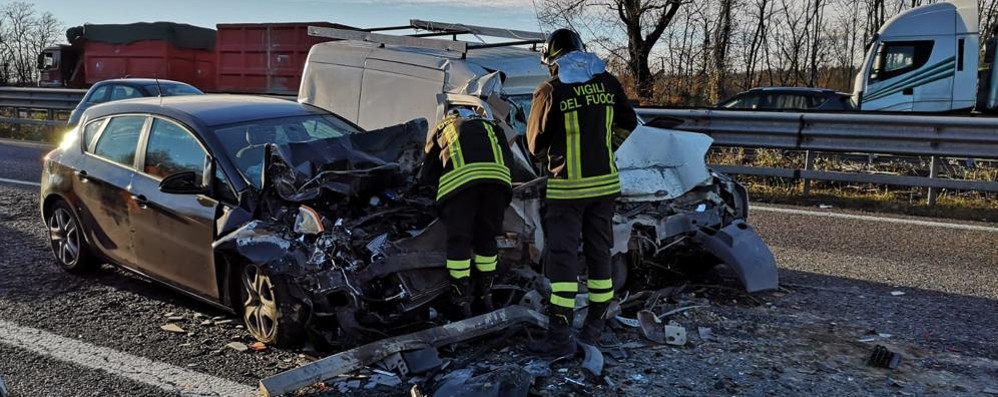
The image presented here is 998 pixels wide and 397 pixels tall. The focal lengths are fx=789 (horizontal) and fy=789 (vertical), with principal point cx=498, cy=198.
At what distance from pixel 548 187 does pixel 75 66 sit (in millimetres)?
25674

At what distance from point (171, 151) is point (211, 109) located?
380 millimetres

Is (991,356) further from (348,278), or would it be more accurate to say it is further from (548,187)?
(348,278)

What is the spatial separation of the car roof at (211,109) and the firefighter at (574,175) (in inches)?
80.3

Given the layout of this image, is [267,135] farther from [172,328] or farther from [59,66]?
[59,66]

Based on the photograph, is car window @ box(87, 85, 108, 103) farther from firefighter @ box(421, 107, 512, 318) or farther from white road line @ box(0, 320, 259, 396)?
firefighter @ box(421, 107, 512, 318)

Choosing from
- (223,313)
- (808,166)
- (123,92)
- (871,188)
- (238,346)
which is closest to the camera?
(238,346)

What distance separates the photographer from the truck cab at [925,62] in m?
16.2

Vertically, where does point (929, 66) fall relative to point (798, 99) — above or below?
above

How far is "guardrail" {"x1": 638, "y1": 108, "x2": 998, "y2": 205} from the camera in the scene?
8.25 metres

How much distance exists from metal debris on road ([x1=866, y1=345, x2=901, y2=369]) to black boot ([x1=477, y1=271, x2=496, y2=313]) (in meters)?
2.02

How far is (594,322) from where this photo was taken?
166 inches

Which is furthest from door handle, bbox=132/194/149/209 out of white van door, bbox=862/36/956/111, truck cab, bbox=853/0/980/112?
white van door, bbox=862/36/956/111

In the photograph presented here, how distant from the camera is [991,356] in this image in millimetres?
4129

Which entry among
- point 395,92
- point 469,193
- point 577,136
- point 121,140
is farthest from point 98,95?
point 577,136
